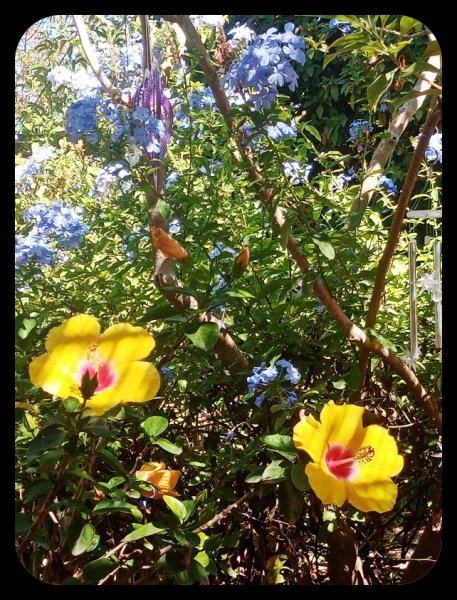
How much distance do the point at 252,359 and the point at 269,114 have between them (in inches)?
12.9

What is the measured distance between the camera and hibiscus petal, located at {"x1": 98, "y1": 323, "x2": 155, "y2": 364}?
100 cm

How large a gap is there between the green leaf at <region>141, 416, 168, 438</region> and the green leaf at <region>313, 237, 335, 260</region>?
0.30 metres

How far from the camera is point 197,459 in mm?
1117

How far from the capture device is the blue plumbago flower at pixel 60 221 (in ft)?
3.62

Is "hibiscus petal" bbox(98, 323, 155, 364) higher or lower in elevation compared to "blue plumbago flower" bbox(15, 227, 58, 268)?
lower

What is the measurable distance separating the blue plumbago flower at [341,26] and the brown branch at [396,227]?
0.53 feet

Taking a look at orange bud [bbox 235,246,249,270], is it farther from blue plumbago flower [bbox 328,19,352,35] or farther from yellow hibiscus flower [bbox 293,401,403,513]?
blue plumbago flower [bbox 328,19,352,35]

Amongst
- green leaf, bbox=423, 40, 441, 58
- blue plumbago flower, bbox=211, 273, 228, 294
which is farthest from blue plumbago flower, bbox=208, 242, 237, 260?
green leaf, bbox=423, 40, 441, 58

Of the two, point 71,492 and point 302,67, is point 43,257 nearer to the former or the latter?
point 71,492

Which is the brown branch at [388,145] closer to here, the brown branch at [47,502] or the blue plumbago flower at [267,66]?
the blue plumbago flower at [267,66]

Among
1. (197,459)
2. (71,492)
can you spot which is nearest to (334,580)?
(197,459)

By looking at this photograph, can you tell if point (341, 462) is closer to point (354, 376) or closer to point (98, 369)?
point (354, 376)

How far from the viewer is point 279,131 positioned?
1.10m

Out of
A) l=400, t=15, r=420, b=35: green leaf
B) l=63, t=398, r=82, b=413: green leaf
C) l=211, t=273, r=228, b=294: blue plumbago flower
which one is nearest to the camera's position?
l=63, t=398, r=82, b=413: green leaf
